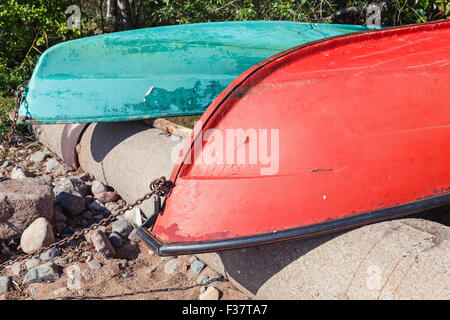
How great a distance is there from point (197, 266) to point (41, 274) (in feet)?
2.83

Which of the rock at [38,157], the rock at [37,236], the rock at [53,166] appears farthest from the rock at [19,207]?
the rock at [38,157]

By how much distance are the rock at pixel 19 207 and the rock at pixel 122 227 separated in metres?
0.43

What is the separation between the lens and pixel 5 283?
7.91 ft

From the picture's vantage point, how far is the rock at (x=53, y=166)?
402 cm

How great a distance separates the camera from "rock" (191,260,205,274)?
2.59 meters

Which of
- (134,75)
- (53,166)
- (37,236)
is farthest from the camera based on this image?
(53,166)

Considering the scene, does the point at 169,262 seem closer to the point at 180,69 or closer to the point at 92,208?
the point at 92,208

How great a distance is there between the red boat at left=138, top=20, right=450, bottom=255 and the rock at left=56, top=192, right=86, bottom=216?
111 cm

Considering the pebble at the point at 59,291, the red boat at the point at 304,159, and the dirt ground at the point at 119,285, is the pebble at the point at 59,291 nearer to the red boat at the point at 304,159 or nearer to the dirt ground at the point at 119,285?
the dirt ground at the point at 119,285

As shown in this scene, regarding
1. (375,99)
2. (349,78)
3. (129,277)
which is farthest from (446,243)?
(129,277)

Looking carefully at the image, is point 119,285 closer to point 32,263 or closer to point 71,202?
point 32,263

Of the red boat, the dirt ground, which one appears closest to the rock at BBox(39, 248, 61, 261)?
the dirt ground

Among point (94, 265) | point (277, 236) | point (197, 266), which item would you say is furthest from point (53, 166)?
point (277, 236)

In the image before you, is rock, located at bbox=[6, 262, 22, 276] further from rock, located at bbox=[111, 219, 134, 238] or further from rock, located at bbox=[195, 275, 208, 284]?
rock, located at bbox=[195, 275, 208, 284]
